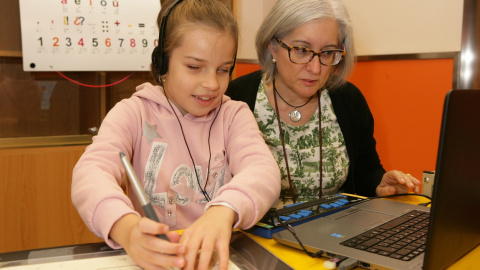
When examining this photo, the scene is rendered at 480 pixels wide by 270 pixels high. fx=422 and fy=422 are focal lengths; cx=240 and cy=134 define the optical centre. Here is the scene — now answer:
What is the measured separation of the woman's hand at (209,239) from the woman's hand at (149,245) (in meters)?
0.02

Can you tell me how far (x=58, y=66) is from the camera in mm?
1872

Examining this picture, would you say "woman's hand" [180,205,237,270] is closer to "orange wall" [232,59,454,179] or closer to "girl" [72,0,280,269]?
"girl" [72,0,280,269]

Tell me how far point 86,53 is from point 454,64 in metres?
1.61

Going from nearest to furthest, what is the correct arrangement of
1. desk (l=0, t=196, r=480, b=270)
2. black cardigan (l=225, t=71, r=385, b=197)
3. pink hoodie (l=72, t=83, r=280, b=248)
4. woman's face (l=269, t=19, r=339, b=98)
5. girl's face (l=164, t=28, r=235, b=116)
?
desk (l=0, t=196, r=480, b=270)
pink hoodie (l=72, t=83, r=280, b=248)
girl's face (l=164, t=28, r=235, b=116)
woman's face (l=269, t=19, r=339, b=98)
black cardigan (l=225, t=71, r=385, b=197)

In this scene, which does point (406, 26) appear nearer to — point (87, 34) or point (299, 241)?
point (87, 34)

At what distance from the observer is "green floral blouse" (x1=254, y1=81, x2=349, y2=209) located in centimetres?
124

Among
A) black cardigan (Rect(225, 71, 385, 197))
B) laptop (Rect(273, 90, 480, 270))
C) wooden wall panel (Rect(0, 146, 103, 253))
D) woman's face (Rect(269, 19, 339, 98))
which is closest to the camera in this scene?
laptop (Rect(273, 90, 480, 270))

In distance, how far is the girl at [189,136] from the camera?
0.76m

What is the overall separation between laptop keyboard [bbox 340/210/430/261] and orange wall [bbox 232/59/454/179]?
121 cm

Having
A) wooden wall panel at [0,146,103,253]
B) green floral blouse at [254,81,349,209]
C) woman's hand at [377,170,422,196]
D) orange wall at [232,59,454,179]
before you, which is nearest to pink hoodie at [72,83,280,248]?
green floral blouse at [254,81,349,209]

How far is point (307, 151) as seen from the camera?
1.26m

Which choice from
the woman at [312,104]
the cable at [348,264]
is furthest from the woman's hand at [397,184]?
the cable at [348,264]

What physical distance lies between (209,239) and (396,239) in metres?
0.31

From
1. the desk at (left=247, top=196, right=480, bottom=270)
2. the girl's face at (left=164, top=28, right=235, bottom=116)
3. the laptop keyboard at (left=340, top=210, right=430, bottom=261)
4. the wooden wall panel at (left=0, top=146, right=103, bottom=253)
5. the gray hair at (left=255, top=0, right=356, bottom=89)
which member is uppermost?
the gray hair at (left=255, top=0, right=356, bottom=89)
